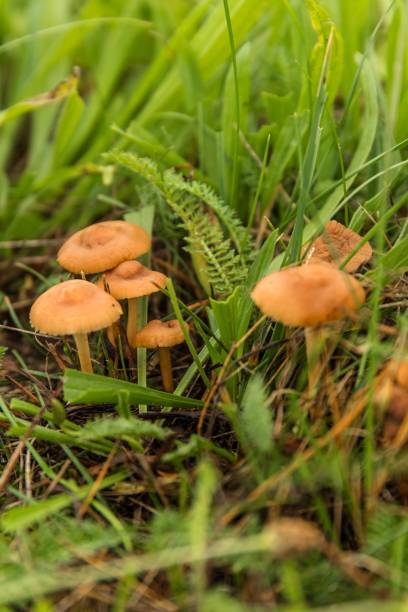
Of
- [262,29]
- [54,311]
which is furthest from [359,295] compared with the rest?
[262,29]

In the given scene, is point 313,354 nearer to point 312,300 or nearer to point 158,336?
point 312,300

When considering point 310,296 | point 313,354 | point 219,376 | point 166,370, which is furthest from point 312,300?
point 166,370

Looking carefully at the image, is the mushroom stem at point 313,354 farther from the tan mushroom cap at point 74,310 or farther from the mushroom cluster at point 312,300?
the tan mushroom cap at point 74,310

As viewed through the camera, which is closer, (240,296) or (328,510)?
(328,510)

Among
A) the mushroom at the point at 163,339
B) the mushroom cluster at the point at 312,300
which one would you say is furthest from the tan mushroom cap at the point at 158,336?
the mushroom cluster at the point at 312,300

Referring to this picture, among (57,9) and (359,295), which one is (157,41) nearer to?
(57,9)

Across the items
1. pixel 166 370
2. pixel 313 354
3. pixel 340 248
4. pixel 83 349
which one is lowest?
pixel 166 370
